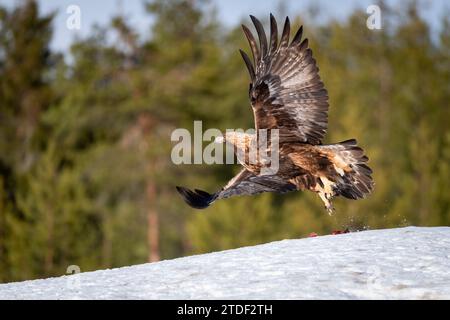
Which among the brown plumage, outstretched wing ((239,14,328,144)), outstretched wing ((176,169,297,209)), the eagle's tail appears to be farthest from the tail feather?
the eagle's tail

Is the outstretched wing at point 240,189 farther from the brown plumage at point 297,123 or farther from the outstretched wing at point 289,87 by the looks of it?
the outstretched wing at point 289,87

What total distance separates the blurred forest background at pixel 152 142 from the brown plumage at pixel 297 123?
57.8 ft

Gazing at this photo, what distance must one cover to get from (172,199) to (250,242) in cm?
472

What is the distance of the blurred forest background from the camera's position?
3042cm

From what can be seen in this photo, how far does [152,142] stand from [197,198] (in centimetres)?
2309

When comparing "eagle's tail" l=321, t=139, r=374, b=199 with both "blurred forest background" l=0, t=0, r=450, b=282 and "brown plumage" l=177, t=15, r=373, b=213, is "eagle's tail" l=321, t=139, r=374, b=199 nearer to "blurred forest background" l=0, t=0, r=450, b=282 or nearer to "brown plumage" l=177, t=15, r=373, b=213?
"brown plumage" l=177, t=15, r=373, b=213

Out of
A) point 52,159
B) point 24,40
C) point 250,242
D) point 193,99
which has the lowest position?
point 250,242

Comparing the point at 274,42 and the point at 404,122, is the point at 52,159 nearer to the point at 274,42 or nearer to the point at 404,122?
the point at 404,122

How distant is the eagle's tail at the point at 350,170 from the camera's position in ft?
35.0

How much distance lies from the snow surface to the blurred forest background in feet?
64.3

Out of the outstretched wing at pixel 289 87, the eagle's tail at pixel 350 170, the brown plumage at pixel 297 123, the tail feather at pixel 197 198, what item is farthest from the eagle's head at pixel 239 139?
the eagle's tail at pixel 350 170

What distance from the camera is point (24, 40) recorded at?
121 ft
